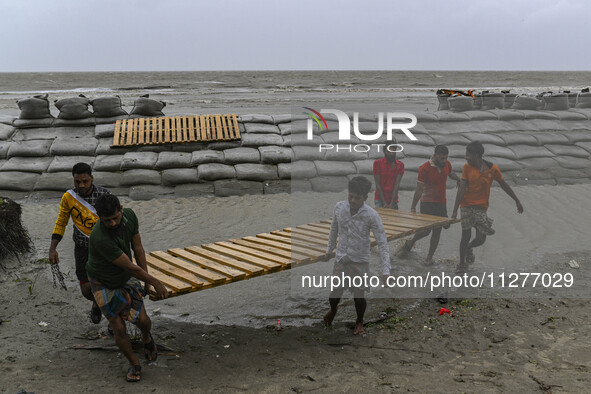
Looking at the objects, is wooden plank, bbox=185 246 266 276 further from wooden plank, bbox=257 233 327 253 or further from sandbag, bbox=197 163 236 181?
sandbag, bbox=197 163 236 181

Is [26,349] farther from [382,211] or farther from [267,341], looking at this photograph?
[382,211]

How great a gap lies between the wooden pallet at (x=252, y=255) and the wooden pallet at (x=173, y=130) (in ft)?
14.9

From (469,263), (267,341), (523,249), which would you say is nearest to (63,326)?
(267,341)

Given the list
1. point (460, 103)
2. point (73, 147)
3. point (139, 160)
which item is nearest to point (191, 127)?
point (139, 160)

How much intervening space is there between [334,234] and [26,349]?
228 cm

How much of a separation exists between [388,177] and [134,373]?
2.64 metres

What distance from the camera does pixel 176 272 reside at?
12.7 feet

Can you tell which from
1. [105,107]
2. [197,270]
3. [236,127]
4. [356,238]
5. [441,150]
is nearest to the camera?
[356,238]

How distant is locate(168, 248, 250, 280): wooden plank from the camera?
3.79 meters

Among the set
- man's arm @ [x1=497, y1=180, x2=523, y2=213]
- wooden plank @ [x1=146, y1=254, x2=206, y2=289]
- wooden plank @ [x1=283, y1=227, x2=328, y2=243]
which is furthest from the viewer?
man's arm @ [x1=497, y1=180, x2=523, y2=213]

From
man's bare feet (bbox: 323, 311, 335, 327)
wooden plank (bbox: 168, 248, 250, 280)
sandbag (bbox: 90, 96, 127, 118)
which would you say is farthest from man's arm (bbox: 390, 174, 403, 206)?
sandbag (bbox: 90, 96, 127, 118)

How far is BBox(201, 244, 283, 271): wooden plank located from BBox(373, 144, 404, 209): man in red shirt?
4.37 feet

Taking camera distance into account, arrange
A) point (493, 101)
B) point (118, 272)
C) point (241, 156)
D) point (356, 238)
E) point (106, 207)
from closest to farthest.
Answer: point (106, 207), point (118, 272), point (356, 238), point (493, 101), point (241, 156)

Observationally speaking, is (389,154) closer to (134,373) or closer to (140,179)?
(134,373)
